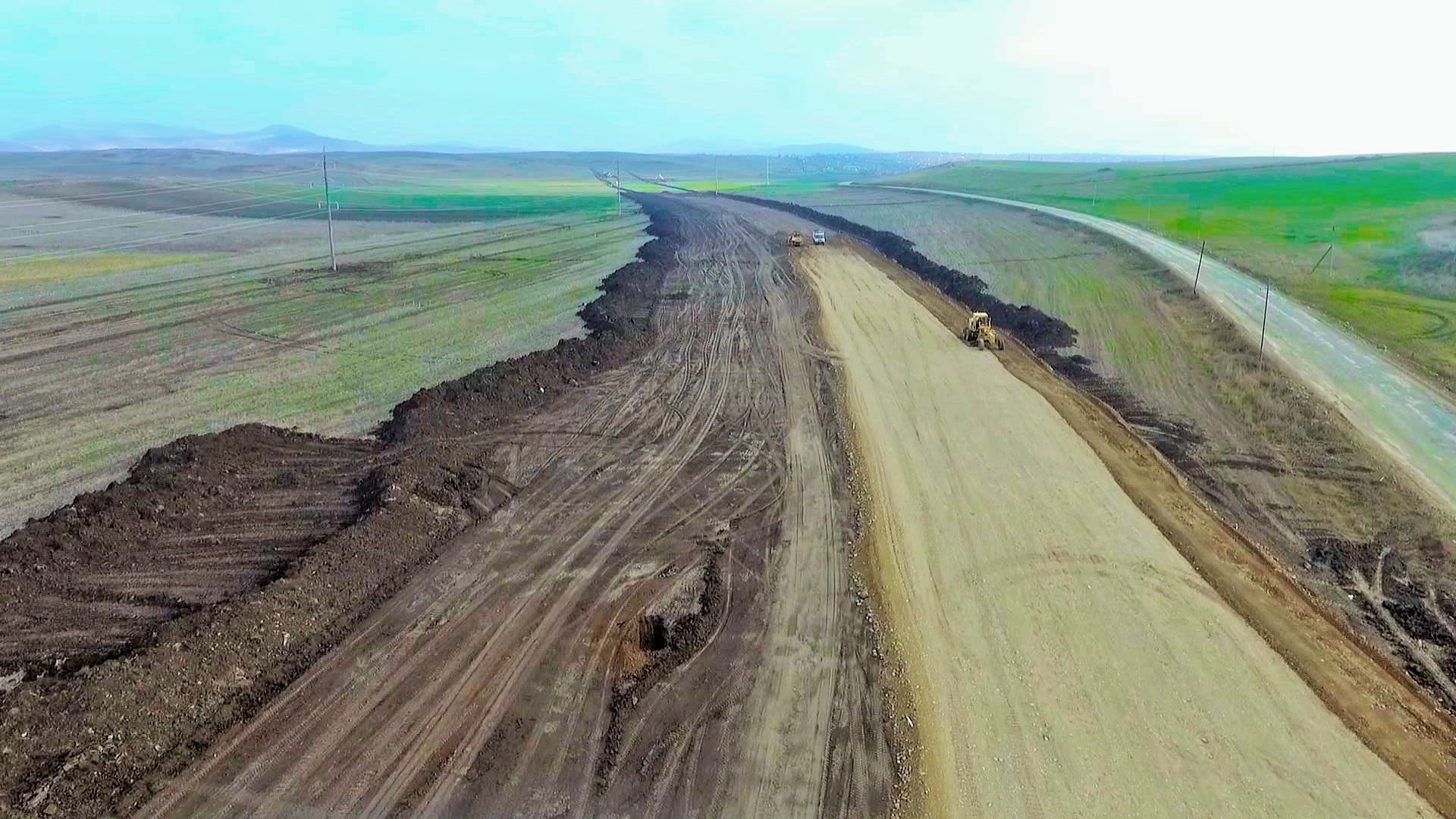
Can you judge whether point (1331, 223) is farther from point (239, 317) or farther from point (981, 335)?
point (239, 317)

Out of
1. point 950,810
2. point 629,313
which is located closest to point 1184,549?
point 950,810

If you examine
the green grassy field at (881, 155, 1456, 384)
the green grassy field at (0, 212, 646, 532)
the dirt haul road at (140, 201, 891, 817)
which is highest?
the green grassy field at (881, 155, 1456, 384)

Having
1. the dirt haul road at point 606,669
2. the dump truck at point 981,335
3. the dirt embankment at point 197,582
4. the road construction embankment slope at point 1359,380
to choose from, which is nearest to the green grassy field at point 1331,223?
the road construction embankment slope at point 1359,380

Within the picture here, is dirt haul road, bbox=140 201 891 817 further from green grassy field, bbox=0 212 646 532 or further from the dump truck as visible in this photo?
the dump truck

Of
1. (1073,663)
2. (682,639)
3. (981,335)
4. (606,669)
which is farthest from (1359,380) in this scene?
(606,669)

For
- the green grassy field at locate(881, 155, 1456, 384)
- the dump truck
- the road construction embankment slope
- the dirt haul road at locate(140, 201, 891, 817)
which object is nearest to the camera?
the dirt haul road at locate(140, 201, 891, 817)

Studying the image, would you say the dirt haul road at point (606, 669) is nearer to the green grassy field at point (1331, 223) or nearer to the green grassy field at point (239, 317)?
the green grassy field at point (239, 317)

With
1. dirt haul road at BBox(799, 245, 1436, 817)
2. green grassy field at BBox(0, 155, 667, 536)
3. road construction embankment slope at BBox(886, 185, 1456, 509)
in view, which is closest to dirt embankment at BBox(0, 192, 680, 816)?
green grassy field at BBox(0, 155, 667, 536)
